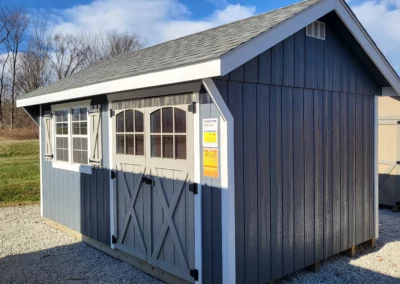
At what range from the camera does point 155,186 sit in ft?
13.0

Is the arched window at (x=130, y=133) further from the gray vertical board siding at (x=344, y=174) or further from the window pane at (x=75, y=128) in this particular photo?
the gray vertical board siding at (x=344, y=174)

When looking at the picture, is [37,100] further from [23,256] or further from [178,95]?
[178,95]

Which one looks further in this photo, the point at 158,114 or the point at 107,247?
the point at 107,247

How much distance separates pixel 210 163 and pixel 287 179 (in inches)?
39.6

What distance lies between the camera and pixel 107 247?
4.94 metres

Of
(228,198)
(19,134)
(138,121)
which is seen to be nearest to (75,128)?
(138,121)

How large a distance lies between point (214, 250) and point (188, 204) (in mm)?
516

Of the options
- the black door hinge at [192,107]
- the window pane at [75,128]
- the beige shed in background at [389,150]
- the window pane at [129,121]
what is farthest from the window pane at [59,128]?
the beige shed in background at [389,150]

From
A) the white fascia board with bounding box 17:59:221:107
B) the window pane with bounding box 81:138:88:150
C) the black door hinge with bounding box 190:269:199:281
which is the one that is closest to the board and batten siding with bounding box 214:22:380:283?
Answer: the white fascia board with bounding box 17:59:221:107

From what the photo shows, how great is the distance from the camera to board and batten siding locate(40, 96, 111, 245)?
191 inches

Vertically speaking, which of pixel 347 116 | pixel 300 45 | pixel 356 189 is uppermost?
pixel 300 45

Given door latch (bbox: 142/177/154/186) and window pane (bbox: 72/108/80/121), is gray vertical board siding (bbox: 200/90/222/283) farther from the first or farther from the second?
window pane (bbox: 72/108/80/121)

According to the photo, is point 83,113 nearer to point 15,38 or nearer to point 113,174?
point 113,174

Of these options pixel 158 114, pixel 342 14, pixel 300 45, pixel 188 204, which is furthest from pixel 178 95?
pixel 342 14
